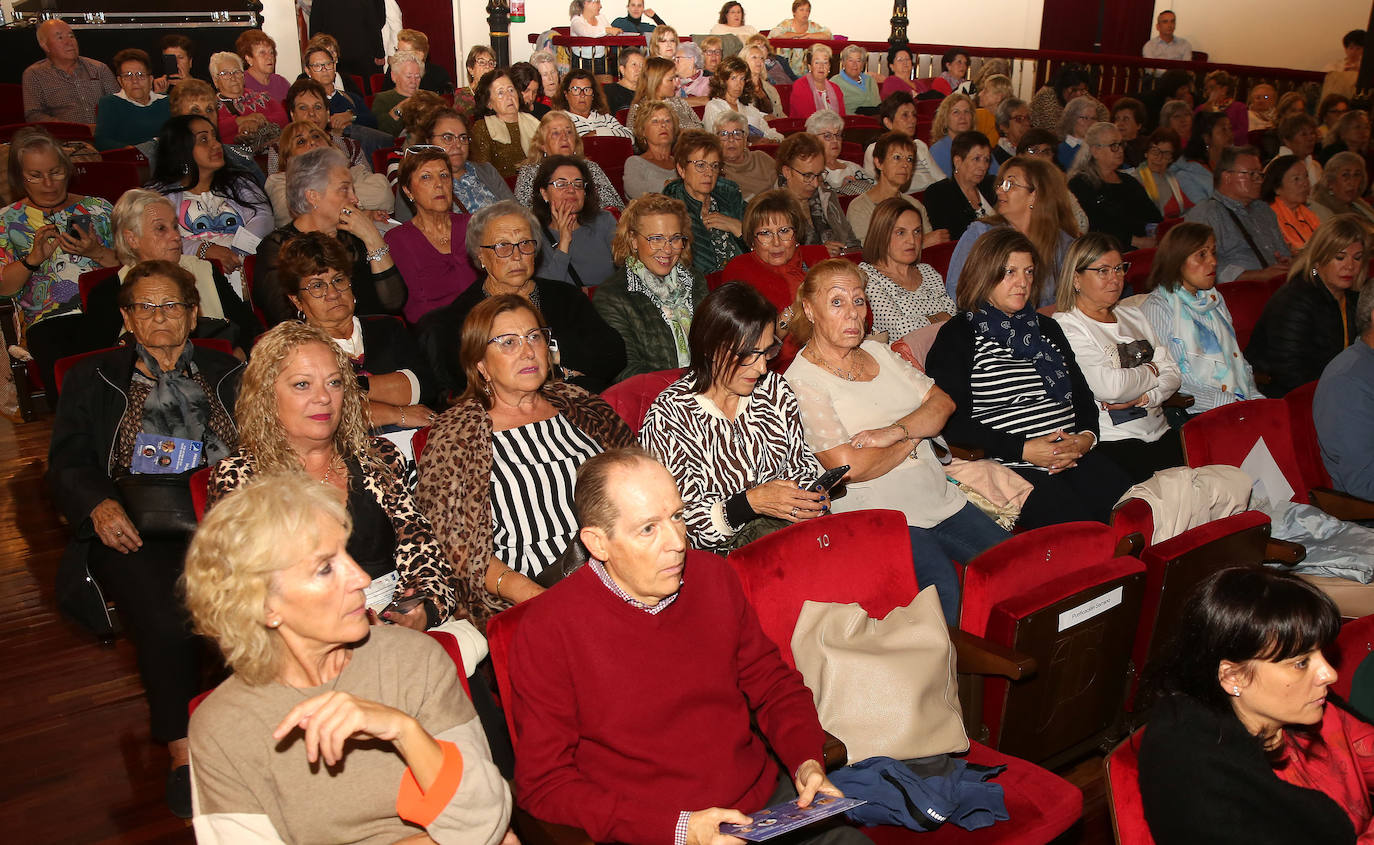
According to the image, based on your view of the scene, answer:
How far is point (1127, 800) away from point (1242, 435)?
6.22 feet

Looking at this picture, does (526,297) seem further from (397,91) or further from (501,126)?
(397,91)

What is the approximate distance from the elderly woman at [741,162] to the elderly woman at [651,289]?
2044 mm

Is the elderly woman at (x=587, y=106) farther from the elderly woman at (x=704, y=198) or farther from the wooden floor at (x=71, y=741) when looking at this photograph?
the wooden floor at (x=71, y=741)

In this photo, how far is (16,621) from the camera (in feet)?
10.3

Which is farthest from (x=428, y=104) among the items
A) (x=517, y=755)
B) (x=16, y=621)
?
(x=517, y=755)

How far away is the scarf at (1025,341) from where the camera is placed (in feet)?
10.6

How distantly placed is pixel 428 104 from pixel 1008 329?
11.4 ft

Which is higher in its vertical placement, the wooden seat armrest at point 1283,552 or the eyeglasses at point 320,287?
the eyeglasses at point 320,287

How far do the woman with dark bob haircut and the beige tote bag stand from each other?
1.40ft

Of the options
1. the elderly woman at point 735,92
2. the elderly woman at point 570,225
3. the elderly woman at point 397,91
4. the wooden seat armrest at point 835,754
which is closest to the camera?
the wooden seat armrest at point 835,754

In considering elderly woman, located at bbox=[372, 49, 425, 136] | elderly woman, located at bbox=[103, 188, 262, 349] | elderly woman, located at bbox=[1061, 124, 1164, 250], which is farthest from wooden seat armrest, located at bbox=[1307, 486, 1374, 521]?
elderly woman, located at bbox=[372, 49, 425, 136]

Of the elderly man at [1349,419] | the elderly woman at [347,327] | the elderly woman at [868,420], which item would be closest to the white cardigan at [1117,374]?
the elderly man at [1349,419]

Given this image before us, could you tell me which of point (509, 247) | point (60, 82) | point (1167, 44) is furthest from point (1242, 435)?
point (1167, 44)

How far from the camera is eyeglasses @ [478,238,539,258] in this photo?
11.3ft
